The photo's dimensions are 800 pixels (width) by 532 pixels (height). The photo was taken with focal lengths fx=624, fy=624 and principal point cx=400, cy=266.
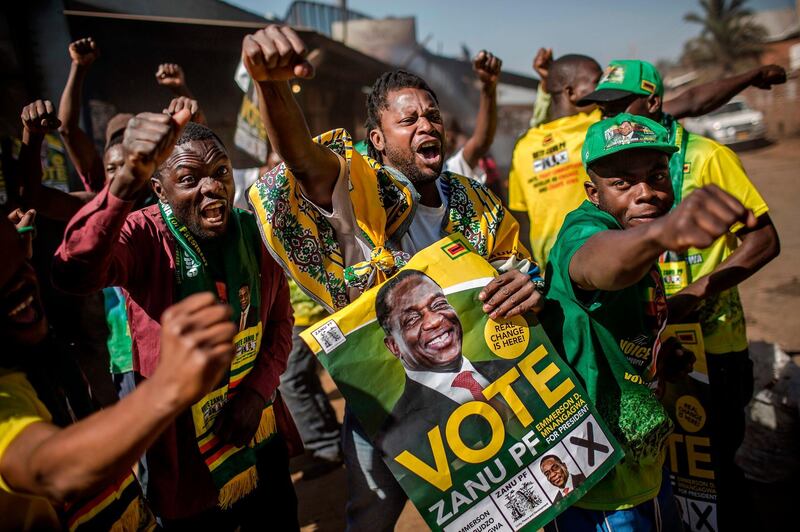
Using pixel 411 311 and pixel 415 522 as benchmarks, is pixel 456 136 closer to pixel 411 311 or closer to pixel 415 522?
pixel 415 522

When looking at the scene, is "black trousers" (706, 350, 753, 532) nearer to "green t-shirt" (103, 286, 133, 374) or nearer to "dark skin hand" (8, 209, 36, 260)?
"green t-shirt" (103, 286, 133, 374)

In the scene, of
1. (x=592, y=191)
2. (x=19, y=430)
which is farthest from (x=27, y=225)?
(x=592, y=191)

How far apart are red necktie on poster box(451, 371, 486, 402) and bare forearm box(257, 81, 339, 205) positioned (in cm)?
75

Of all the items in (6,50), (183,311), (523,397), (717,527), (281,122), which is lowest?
(717,527)

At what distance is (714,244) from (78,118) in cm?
338

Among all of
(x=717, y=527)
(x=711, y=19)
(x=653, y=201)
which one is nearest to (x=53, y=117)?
(x=653, y=201)

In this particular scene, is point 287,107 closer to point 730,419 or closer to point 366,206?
point 366,206

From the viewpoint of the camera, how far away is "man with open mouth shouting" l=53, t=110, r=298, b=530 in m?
2.30

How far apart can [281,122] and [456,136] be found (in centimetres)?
538

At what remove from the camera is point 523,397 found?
1939 mm

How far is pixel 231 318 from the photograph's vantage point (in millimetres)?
2428

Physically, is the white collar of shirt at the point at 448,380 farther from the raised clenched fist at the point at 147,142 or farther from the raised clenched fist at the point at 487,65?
the raised clenched fist at the point at 487,65

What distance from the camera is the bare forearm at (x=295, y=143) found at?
1.91 meters

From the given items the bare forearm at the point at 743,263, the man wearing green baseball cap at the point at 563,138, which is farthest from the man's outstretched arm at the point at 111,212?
the man wearing green baseball cap at the point at 563,138
